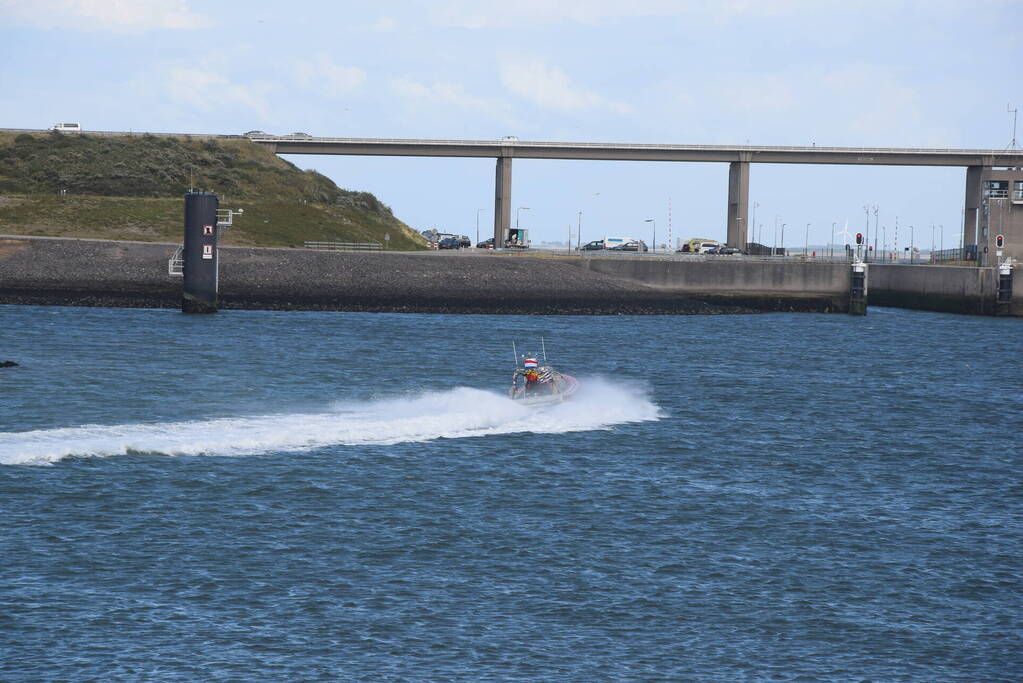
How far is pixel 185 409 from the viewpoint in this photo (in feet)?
167

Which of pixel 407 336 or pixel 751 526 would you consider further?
pixel 407 336

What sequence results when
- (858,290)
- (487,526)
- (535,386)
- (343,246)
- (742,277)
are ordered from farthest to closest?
1. (343,246)
2. (742,277)
3. (858,290)
4. (535,386)
5. (487,526)

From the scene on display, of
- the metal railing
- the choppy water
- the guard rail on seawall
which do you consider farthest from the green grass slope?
the choppy water

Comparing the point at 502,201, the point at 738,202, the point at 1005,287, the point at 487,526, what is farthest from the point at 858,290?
the point at 487,526

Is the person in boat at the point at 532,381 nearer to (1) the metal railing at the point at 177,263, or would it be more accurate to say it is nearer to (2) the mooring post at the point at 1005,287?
(1) the metal railing at the point at 177,263

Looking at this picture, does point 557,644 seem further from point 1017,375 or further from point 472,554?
point 1017,375

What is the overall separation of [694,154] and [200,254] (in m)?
70.3

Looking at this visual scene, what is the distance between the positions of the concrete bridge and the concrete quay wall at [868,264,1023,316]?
658 inches

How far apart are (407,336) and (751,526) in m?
53.1

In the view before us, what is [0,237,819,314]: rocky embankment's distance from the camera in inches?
3937

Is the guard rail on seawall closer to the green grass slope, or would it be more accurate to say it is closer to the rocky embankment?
the green grass slope

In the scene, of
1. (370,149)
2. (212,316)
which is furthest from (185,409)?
(370,149)

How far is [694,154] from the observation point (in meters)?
146

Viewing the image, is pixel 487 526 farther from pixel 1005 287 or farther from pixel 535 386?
pixel 1005 287
